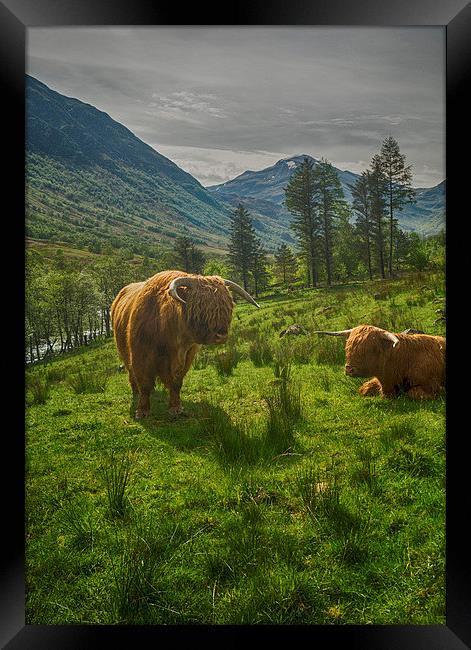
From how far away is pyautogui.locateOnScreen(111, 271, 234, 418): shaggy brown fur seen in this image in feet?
7.55

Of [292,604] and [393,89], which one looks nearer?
[292,604]

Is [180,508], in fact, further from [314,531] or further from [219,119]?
[219,119]

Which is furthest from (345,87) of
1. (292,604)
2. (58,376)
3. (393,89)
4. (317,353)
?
(292,604)

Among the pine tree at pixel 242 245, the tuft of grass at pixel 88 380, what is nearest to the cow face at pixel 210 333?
the pine tree at pixel 242 245

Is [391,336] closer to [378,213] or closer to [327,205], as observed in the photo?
[378,213]

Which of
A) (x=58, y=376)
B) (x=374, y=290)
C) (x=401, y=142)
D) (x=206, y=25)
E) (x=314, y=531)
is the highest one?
(x=206, y=25)

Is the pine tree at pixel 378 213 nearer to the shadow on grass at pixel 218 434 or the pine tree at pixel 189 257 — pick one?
the pine tree at pixel 189 257

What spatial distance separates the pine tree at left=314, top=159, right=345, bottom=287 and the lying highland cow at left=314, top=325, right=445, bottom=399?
1.16 feet

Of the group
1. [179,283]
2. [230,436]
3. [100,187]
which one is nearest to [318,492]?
[230,436]

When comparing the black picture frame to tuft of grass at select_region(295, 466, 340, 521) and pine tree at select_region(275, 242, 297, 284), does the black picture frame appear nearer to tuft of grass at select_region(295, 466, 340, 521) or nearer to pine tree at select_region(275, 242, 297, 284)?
tuft of grass at select_region(295, 466, 340, 521)

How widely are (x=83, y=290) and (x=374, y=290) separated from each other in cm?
154

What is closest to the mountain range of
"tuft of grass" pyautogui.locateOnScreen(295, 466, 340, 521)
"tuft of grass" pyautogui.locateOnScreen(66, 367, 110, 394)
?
"tuft of grass" pyautogui.locateOnScreen(66, 367, 110, 394)

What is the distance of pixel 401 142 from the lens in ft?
7.60
